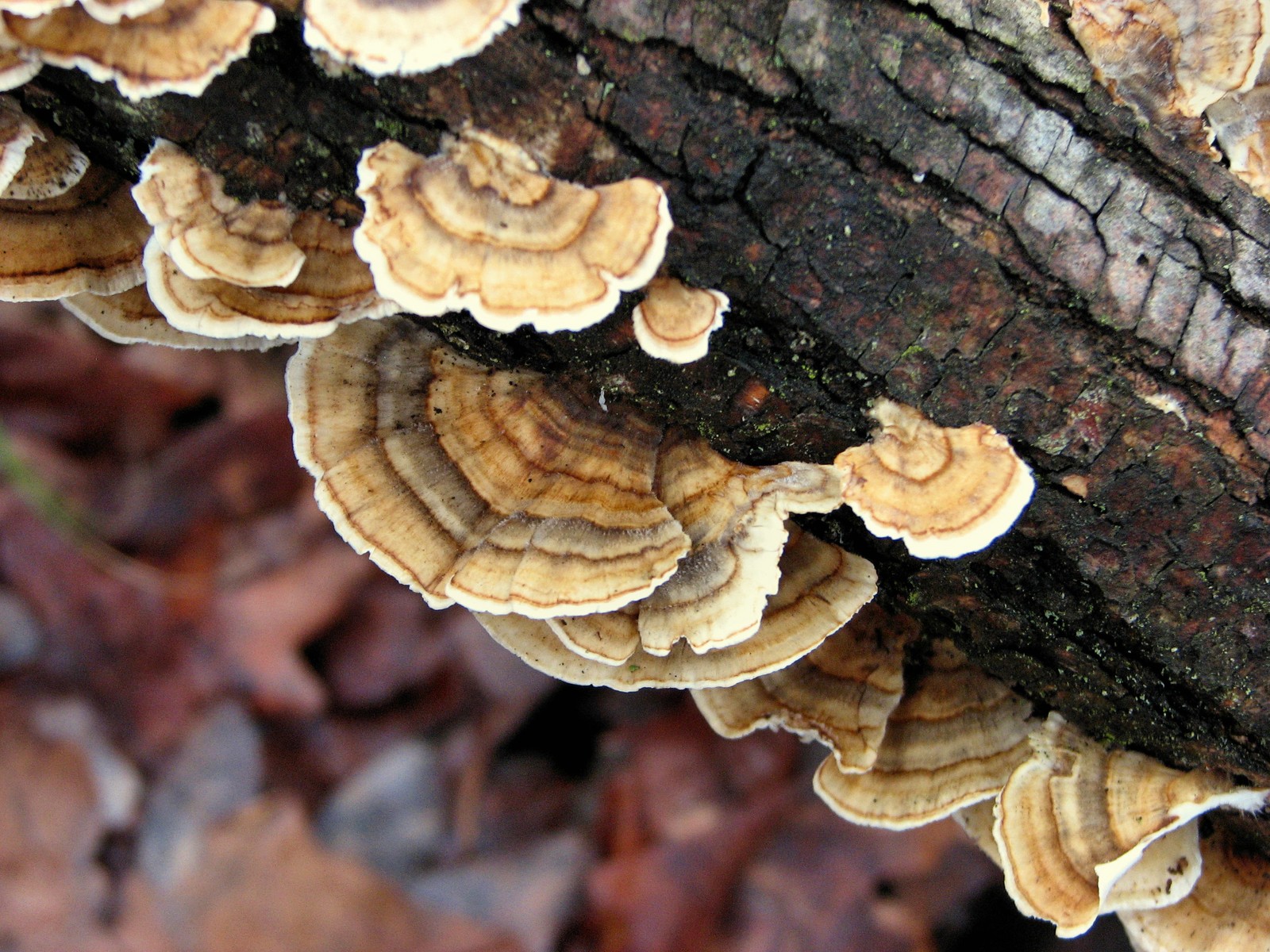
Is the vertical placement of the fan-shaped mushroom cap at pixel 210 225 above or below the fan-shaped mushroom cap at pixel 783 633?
above

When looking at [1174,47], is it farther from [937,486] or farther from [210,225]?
[210,225]

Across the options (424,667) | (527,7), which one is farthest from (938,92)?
(424,667)

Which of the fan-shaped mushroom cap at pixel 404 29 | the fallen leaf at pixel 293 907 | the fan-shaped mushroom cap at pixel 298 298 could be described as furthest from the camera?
the fallen leaf at pixel 293 907

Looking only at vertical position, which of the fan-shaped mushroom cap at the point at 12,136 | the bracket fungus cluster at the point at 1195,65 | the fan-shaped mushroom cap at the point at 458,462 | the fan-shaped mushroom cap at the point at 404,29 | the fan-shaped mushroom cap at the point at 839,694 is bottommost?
the fan-shaped mushroom cap at the point at 839,694

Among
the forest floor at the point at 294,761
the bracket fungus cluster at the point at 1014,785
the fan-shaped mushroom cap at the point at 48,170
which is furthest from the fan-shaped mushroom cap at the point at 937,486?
the forest floor at the point at 294,761

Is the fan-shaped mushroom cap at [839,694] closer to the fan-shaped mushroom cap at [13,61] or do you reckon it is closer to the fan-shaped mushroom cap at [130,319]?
the fan-shaped mushroom cap at [130,319]

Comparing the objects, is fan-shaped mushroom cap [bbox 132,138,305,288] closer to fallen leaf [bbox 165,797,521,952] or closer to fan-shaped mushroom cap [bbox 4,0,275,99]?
fan-shaped mushroom cap [bbox 4,0,275,99]
